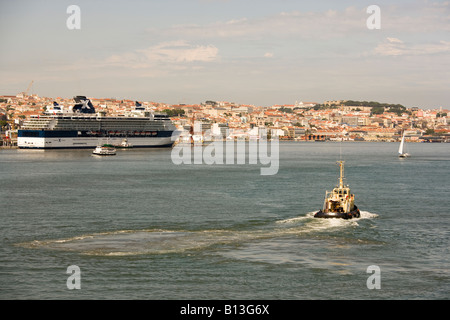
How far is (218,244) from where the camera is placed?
2328cm

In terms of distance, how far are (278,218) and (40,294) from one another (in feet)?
47.3

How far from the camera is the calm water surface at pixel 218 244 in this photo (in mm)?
18172

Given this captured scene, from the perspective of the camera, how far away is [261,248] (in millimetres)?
22719

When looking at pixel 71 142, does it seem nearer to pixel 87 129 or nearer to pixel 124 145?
pixel 87 129

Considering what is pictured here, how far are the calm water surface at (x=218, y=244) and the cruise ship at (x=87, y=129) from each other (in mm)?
59759

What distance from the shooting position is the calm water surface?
18.2 meters

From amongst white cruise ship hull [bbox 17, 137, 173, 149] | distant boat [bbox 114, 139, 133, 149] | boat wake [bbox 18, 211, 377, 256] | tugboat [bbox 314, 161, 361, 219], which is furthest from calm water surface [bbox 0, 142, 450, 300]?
distant boat [bbox 114, 139, 133, 149]

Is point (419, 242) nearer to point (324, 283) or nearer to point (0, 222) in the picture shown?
point (324, 283)

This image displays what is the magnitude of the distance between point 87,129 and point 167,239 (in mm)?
84630

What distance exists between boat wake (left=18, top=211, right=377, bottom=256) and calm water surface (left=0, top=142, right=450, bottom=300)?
0.13 feet

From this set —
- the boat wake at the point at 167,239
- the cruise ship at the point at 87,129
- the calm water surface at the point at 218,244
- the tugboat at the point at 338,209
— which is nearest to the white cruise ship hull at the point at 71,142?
the cruise ship at the point at 87,129

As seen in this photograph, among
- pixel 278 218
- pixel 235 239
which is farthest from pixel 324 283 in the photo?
pixel 278 218

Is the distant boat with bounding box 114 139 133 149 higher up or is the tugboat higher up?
the tugboat

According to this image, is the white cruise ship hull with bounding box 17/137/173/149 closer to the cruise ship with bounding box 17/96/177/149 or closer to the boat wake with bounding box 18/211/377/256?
the cruise ship with bounding box 17/96/177/149
